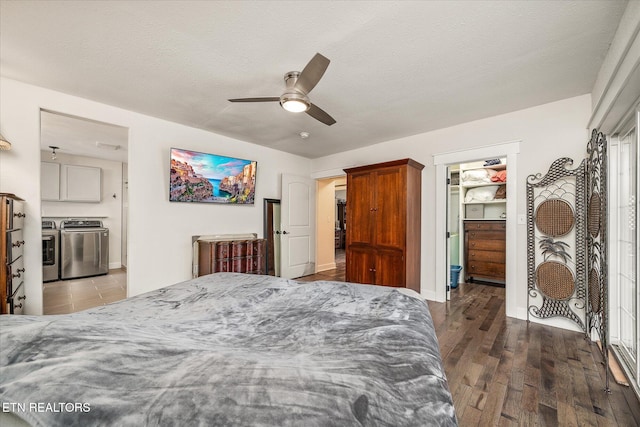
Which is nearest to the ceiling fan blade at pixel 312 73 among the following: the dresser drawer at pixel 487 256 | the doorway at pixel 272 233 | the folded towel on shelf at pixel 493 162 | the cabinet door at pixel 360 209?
the cabinet door at pixel 360 209

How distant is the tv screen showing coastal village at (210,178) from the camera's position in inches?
143

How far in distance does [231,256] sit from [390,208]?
241 centimetres

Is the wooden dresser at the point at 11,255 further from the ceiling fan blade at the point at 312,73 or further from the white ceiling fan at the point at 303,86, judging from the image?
the ceiling fan blade at the point at 312,73

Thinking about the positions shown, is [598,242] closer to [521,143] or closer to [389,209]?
[521,143]

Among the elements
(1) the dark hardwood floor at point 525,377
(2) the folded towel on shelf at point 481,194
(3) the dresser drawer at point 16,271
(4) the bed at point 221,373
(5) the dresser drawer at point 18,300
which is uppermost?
(2) the folded towel on shelf at point 481,194

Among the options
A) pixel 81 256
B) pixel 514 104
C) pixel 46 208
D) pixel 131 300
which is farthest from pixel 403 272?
pixel 46 208

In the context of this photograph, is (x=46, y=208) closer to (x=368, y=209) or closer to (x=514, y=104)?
(x=368, y=209)

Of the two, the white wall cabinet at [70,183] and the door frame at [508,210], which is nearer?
the door frame at [508,210]

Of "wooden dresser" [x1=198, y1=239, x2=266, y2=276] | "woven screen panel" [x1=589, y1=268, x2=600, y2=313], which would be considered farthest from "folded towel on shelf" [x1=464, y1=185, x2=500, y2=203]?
"wooden dresser" [x1=198, y1=239, x2=266, y2=276]

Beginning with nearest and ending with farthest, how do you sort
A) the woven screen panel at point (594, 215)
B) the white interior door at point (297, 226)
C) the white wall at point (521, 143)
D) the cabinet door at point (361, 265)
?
1. the woven screen panel at point (594, 215)
2. the white wall at point (521, 143)
3. the cabinet door at point (361, 265)
4. the white interior door at point (297, 226)

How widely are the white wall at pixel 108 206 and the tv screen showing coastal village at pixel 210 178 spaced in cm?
325

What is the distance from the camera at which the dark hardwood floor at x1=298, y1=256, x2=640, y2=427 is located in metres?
1.56

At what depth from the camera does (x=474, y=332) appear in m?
2.68

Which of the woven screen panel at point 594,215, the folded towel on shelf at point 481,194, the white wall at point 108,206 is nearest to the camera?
the woven screen panel at point 594,215
